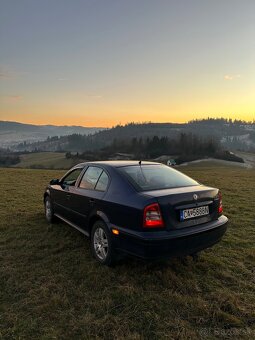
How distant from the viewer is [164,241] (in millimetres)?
3900

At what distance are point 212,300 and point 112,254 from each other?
1511mm

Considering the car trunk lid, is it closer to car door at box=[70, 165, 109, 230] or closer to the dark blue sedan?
the dark blue sedan

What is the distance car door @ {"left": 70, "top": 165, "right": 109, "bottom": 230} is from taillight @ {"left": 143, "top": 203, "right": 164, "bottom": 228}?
104cm

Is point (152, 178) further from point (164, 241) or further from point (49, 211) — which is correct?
point (49, 211)

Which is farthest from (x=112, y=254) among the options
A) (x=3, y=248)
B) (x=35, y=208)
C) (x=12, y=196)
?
(x=12, y=196)

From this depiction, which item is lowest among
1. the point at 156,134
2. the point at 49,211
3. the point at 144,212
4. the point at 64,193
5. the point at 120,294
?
the point at 120,294

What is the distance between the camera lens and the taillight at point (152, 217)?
3.96 m

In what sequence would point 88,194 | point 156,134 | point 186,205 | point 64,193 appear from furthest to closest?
point 156,134 → point 64,193 → point 88,194 → point 186,205

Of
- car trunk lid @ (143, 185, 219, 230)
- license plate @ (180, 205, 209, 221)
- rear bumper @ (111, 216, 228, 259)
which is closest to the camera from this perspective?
rear bumper @ (111, 216, 228, 259)

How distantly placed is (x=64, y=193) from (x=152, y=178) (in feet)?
7.27

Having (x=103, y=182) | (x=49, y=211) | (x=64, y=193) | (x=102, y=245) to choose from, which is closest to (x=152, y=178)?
(x=103, y=182)

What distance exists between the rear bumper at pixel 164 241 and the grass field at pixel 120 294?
47cm

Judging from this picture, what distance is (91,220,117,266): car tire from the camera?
449cm

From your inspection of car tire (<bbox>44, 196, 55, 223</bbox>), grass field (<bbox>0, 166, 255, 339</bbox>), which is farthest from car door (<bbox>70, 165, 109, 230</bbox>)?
car tire (<bbox>44, 196, 55, 223</bbox>)
